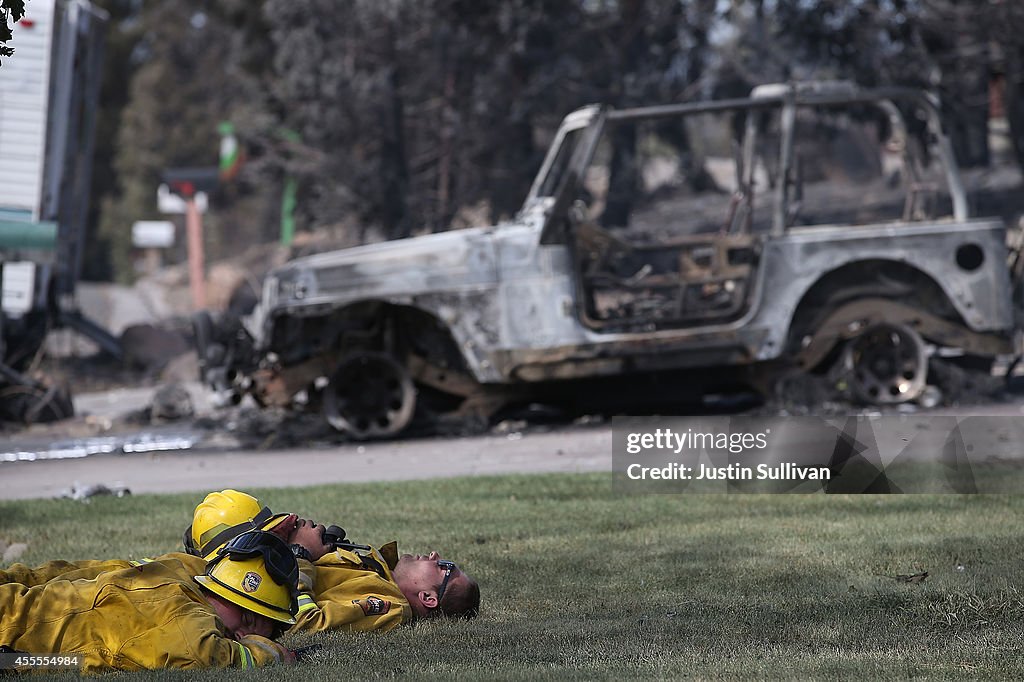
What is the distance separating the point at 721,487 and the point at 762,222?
168 inches

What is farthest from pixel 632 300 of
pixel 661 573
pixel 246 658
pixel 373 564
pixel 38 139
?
pixel 38 139

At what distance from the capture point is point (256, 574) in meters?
4.66

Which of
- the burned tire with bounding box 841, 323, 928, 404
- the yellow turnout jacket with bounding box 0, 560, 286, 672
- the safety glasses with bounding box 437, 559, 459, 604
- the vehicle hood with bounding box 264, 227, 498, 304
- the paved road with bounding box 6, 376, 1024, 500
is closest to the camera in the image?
the yellow turnout jacket with bounding box 0, 560, 286, 672

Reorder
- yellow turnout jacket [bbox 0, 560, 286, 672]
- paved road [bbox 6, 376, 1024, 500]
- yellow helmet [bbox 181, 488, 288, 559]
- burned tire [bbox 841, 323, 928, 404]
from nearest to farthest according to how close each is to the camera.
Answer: yellow turnout jacket [bbox 0, 560, 286, 672] → yellow helmet [bbox 181, 488, 288, 559] → paved road [bbox 6, 376, 1024, 500] → burned tire [bbox 841, 323, 928, 404]

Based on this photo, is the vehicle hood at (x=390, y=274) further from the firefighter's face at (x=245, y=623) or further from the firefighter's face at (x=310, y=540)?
the firefighter's face at (x=245, y=623)

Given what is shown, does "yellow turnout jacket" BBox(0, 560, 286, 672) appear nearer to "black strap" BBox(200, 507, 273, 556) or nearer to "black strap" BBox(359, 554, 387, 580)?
"black strap" BBox(200, 507, 273, 556)

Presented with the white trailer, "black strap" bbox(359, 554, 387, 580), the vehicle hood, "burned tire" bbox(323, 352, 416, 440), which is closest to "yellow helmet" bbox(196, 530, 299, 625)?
"black strap" bbox(359, 554, 387, 580)

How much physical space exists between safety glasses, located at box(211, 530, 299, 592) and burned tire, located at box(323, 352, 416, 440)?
677 cm

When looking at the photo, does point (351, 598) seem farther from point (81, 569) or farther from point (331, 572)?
point (81, 569)

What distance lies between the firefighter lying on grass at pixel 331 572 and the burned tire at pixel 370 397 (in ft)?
20.1

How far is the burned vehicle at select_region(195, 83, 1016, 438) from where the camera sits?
11.2 meters

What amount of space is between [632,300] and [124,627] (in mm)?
7669

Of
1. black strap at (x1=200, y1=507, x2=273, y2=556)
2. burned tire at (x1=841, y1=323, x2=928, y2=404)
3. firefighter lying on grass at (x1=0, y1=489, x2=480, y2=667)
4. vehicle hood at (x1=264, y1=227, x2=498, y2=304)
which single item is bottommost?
firefighter lying on grass at (x1=0, y1=489, x2=480, y2=667)

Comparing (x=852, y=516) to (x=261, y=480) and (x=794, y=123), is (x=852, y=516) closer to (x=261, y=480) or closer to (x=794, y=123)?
(x=261, y=480)
